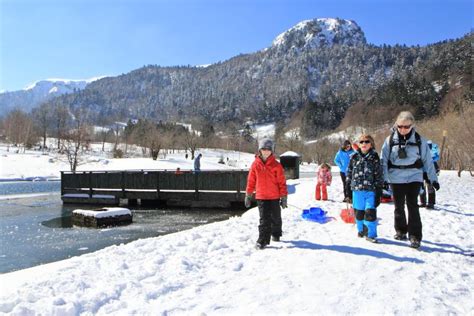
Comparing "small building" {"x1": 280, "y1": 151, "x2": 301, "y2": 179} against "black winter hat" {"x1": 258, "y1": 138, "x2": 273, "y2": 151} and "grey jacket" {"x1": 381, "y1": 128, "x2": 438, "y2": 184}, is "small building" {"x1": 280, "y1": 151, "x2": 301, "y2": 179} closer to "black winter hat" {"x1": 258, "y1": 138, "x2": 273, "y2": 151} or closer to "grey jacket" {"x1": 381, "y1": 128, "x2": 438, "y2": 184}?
"black winter hat" {"x1": 258, "y1": 138, "x2": 273, "y2": 151}

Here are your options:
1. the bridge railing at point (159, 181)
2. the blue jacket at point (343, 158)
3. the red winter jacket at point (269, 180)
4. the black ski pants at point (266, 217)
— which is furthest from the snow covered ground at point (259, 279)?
the bridge railing at point (159, 181)

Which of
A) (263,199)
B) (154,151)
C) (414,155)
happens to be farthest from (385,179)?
(154,151)

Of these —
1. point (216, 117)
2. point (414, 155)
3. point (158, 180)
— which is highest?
point (216, 117)

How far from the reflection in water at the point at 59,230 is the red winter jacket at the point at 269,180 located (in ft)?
20.7

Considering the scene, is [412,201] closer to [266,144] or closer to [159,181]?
[266,144]

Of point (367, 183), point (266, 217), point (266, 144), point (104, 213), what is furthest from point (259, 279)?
point (104, 213)

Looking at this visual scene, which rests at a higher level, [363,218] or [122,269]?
[363,218]

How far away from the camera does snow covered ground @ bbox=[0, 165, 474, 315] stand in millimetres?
3672

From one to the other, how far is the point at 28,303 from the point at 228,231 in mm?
4125

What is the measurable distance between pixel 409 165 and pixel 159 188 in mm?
18362

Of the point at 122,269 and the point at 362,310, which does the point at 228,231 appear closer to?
the point at 122,269

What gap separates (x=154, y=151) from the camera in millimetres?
61094

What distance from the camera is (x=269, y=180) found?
5.96 metres

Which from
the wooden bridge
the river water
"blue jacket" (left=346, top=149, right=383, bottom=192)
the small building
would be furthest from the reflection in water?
"blue jacket" (left=346, top=149, right=383, bottom=192)
